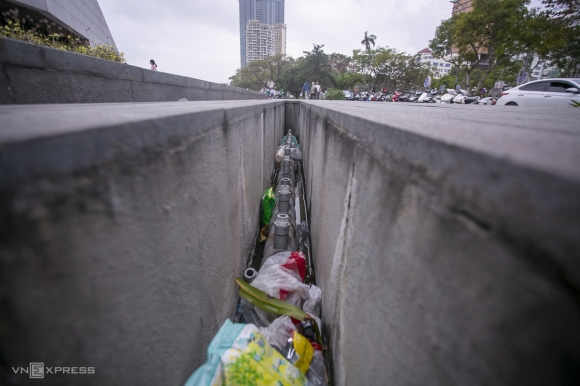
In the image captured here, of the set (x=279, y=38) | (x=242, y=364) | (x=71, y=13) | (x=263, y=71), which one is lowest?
(x=242, y=364)

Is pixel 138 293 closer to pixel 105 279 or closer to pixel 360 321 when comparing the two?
pixel 105 279

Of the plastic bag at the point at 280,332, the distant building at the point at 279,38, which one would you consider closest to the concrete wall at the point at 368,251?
the plastic bag at the point at 280,332

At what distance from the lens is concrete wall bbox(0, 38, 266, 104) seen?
2.41 m

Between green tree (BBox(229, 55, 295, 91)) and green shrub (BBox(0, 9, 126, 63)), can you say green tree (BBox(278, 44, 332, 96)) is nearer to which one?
green tree (BBox(229, 55, 295, 91))

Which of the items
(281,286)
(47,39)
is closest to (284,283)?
(281,286)

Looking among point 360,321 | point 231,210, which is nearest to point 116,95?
point 231,210

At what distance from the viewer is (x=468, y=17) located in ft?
68.6

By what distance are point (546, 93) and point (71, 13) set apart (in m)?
26.0

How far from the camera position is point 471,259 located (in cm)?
56

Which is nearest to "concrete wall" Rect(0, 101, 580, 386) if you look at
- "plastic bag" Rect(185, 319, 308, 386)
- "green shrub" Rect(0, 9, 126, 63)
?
"plastic bag" Rect(185, 319, 308, 386)

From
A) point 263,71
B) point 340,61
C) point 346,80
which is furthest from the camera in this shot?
point 340,61

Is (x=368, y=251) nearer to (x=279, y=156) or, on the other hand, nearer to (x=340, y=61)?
(x=279, y=156)

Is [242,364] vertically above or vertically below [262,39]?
below

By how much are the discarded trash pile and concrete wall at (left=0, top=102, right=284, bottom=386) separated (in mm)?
210
